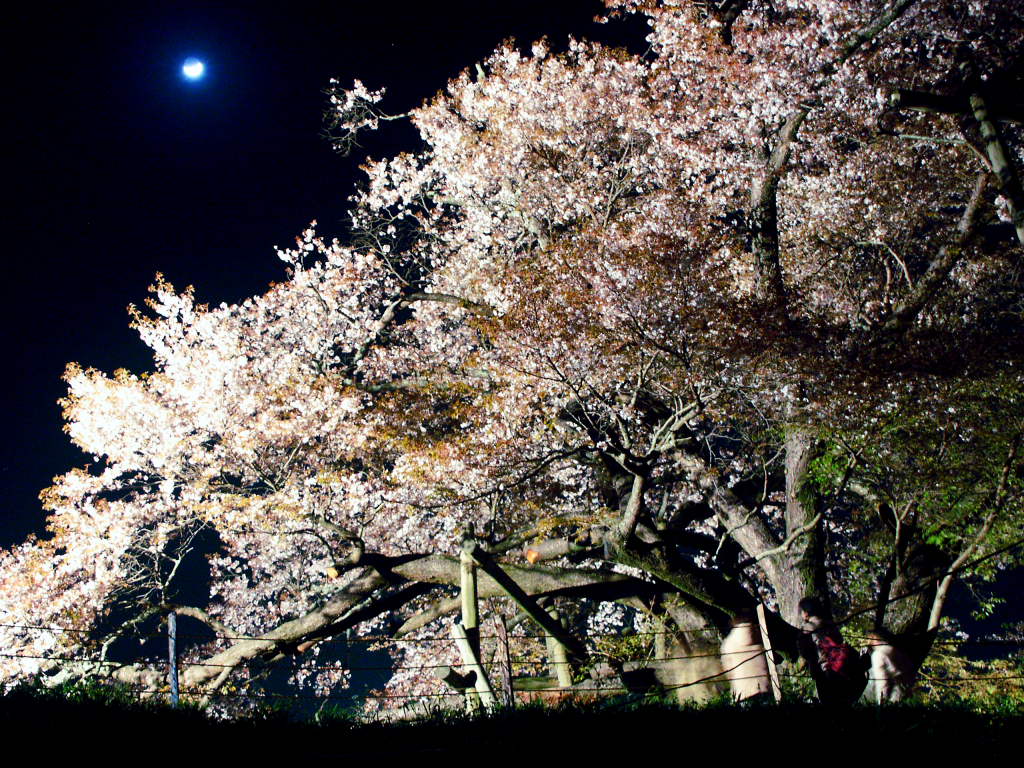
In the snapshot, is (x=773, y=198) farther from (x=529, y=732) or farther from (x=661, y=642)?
(x=529, y=732)

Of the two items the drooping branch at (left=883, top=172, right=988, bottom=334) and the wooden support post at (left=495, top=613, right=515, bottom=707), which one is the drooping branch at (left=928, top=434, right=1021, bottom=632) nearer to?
the drooping branch at (left=883, top=172, right=988, bottom=334)

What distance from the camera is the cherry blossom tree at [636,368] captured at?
972 centimetres

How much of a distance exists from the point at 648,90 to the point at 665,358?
7.74m

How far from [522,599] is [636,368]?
4250 millimetres

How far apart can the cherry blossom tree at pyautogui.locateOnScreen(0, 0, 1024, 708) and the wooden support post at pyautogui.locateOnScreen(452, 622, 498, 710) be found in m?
2.43

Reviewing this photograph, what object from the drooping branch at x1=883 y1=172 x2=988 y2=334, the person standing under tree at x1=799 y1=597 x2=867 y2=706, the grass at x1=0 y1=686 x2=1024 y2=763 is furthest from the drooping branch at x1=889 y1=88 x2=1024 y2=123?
the grass at x1=0 y1=686 x2=1024 y2=763

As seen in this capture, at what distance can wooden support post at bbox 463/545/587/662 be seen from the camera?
10.0m

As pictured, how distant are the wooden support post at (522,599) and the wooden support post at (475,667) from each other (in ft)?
3.77

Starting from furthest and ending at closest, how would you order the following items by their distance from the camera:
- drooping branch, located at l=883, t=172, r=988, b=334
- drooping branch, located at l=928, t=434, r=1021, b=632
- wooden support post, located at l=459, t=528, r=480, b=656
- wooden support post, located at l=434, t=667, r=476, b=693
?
drooping branch, located at l=883, t=172, r=988, b=334, wooden support post, located at l=459, t=528, r=480, b=656, drooping branch, located at l=928, t=434, r=1021, b=632, wooden support post, located at l=434, t=667, r=476, b=693

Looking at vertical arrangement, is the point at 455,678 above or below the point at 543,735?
above

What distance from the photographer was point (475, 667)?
855cm

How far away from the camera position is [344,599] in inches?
490

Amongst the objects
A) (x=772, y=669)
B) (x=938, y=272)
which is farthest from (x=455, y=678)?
(x=938, y=272)

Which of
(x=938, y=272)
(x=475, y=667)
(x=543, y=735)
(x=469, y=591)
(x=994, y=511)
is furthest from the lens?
(x=938, y=272)
